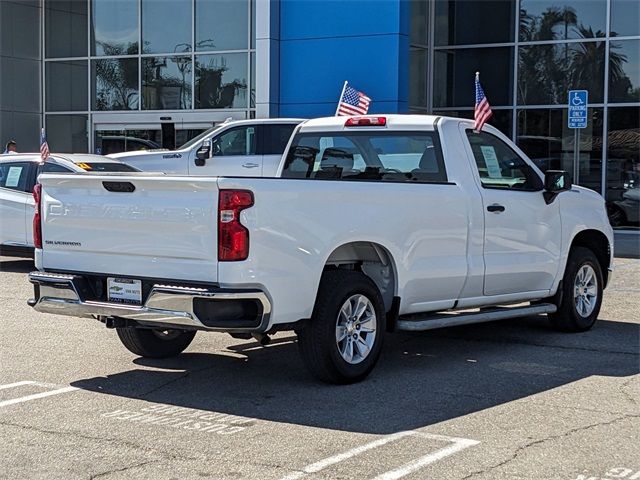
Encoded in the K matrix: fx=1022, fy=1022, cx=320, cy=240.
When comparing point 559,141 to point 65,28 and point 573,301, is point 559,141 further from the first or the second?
point 65,28

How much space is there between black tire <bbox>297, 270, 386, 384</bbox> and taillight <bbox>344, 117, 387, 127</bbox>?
6.09ft

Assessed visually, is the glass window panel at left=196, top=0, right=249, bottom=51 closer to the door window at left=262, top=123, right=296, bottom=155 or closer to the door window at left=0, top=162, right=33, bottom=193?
the door window at left=262, top=123, right=296, bottom=155

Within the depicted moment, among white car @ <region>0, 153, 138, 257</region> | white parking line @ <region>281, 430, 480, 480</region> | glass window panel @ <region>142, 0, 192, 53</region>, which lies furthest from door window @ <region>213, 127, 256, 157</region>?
white parking line @ <region>281, 430, 480, 480</region>

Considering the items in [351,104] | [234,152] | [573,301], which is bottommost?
[573,301]

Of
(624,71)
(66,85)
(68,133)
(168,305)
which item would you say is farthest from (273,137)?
(66,85)

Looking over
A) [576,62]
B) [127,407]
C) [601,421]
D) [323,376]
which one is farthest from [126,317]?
[576,62]

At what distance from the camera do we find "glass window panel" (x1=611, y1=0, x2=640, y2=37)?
70.6ft

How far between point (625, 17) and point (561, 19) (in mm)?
1400

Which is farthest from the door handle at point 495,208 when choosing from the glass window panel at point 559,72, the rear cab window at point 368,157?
the glass window panel at point 559,72

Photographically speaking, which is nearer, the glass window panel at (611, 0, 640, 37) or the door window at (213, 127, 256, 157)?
the door window at (213, 127, 256, 157)

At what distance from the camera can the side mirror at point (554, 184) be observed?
9.40m

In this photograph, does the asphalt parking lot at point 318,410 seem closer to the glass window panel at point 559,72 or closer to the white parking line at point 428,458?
the white parking line at point 428,458

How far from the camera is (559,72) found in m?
22.4

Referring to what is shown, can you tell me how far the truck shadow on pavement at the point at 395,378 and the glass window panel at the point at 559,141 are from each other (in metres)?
12.3
